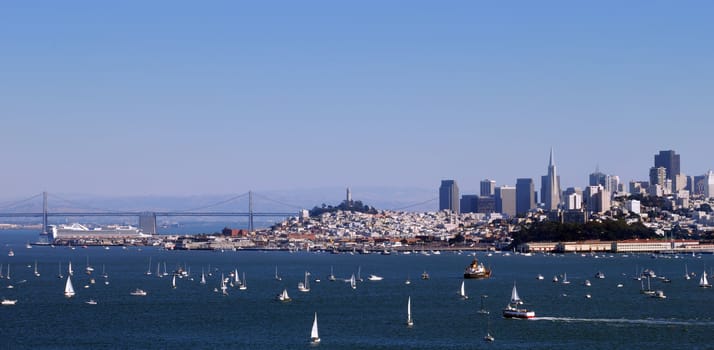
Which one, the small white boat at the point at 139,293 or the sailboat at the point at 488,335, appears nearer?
the sailboat at the point at 488,335

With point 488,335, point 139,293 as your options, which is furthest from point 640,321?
point 139,293

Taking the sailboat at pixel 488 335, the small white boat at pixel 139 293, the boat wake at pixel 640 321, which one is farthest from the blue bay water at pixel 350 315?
the small white boat at pixel 139 293

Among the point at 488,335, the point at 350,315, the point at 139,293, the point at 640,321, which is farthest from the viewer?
the point at 139,293

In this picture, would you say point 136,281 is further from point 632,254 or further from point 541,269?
point 632,254

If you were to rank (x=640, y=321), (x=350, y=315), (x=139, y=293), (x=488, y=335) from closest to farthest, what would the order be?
A: (x=488, y=335) → (x=640, y=321) → (x=350, y=315) → (x=139, y=293)

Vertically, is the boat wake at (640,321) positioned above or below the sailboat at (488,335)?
above

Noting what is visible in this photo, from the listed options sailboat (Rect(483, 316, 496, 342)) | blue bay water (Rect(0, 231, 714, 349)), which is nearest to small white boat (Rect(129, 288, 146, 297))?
blue bay water (Rect(0, 231, 714, 349))

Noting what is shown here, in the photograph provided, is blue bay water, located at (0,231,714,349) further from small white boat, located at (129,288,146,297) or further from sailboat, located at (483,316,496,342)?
small white boat, located at (129,288,146,297)

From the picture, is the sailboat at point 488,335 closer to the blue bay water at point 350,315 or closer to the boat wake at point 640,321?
the blue bay water at point 350,315

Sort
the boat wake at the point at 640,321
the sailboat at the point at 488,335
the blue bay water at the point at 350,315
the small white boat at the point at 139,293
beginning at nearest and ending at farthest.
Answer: the sailboat at the point at 488,335, the blue bay water at the point at 350,315, the boat wake at the point at 640,321, the small white boat at the point at 139,293

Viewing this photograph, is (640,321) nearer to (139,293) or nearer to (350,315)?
(350,315)
